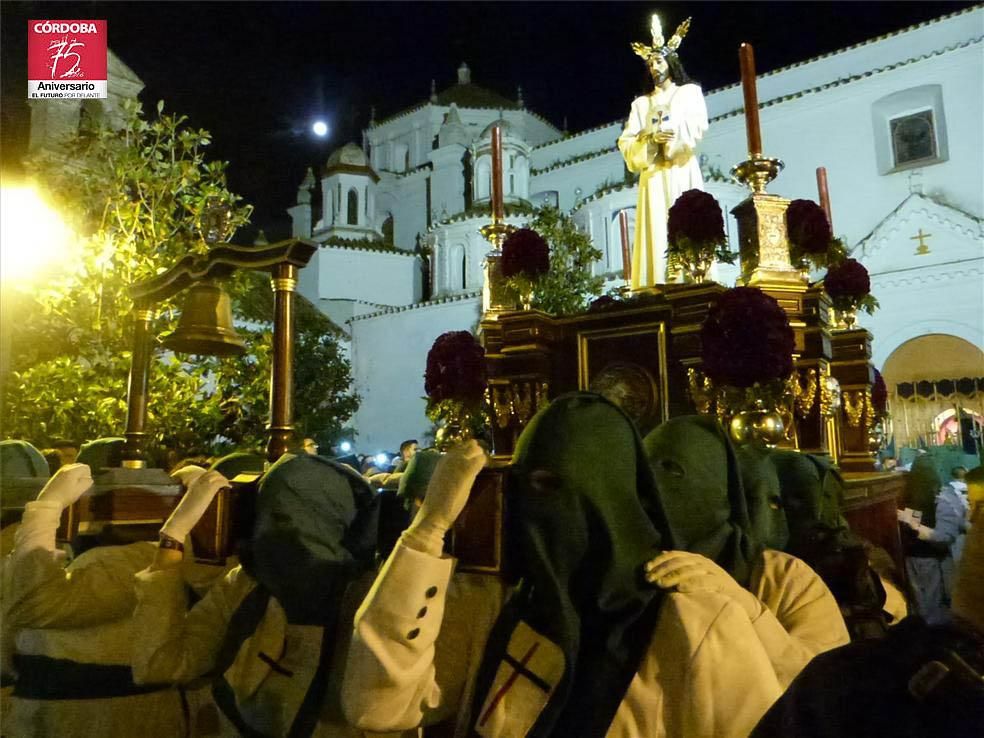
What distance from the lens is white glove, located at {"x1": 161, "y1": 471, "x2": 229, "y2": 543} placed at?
2420 millimetres

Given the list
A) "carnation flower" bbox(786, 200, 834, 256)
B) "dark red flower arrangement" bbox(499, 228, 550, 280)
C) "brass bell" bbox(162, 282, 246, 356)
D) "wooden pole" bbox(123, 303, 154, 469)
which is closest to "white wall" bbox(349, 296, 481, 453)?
"dark red flower arrangement" bbox(499, 228, 550, 280)

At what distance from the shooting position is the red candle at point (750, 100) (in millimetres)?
4320

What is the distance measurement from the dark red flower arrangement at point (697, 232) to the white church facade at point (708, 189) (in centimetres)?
1405

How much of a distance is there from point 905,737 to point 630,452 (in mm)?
970

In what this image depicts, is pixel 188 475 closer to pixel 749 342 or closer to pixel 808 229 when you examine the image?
pixel 749 342

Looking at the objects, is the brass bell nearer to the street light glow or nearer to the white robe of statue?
the street light glow

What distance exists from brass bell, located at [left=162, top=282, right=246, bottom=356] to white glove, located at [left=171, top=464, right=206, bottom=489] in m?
1.04

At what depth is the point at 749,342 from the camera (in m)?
3.30

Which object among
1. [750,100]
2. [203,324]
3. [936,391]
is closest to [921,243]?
[936,391]

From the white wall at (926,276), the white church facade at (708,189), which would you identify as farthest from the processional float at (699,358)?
the white church facade at (708,189)

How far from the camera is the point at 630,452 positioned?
6.15ft

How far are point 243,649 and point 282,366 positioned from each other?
1.46 metres

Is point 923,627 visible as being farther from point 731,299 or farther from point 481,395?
point 481,395

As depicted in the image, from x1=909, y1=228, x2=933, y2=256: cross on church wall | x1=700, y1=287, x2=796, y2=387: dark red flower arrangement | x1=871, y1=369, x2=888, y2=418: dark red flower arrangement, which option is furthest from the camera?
x1=909, y1=228, x2=933, y2=256: cross on church wall
